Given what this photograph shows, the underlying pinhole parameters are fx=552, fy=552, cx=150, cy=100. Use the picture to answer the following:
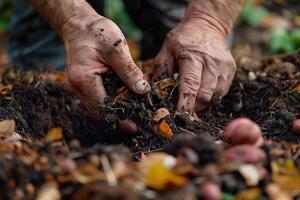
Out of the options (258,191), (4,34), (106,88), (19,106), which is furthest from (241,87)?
(4,34)

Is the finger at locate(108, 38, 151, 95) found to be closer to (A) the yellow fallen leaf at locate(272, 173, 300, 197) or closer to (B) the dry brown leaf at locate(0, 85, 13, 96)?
(B) the dry brown leaf at locate(0, 85, 13, 96)

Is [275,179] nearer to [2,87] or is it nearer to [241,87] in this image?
[241,87]

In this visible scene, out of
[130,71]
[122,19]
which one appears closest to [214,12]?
[130,71]

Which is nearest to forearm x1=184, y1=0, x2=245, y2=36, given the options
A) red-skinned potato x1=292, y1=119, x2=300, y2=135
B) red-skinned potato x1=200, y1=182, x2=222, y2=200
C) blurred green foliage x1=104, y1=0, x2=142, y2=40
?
red-skinned potato x1=292, y1=119, x2=300, y2=135

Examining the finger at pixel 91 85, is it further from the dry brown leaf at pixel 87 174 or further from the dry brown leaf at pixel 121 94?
the dry brown leaf at pixel 87 174

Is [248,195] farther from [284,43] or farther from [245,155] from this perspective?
[284,43]

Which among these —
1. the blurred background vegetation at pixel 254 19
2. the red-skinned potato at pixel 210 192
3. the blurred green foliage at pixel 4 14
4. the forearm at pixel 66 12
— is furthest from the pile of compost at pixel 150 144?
the blurred green foliage at pixel 4 14

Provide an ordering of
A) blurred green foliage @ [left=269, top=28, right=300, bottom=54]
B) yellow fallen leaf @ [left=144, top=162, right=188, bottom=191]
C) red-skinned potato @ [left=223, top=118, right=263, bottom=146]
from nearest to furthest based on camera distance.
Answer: yellow fallen leaf @ [left=144, top=162, right=188, bottom=191]
red-skinned potato @ [left=223, top=118, right=263, bottom=146]
blurred green foliage @ [left=269, top=28, right=300, bottom=54]
